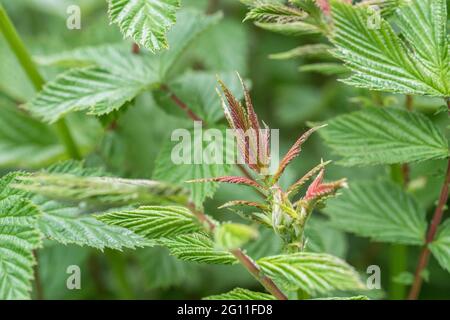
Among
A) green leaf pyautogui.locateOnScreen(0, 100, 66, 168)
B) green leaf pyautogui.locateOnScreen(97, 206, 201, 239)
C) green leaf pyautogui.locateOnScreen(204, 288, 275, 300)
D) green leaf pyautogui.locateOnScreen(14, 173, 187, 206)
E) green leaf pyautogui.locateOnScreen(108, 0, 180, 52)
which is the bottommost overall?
green leaf pyautogui.locateOnScreen(204, 288, 275, 300)

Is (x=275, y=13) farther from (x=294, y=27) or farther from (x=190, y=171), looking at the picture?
(x=190, y=171)

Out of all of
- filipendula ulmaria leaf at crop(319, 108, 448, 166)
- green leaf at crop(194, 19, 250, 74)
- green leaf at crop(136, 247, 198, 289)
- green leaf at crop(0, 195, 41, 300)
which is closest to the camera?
green leaf at crop(0, 195, 41, 300)

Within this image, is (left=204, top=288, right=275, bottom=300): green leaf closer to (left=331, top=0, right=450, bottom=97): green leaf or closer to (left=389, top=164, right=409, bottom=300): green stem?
(left=331, top=0, right=450, bottom=97): green leaf

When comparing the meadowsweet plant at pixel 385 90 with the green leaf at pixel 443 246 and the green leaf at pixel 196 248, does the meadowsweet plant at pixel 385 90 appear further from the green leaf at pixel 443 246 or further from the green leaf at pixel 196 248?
the green leaf at pixel 196 248

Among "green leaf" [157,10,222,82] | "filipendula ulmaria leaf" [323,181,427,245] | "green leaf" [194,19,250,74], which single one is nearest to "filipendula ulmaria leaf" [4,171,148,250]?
"green leaf" [157,10,222,82]

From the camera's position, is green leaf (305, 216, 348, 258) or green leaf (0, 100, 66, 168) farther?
green leaf (0, 100, 66, 168)

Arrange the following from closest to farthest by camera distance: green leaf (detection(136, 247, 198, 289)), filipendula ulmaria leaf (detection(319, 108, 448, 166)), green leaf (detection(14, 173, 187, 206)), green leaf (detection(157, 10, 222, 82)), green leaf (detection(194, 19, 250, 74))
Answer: green leaf (detection(14, 173, 187, 206)) → filipendula ulmaria leaf (detection(319, 108, 448, 166)) → green leaf (detection(157, 10, 222, 82)) → green leaf (detection(136, 247, 198, 289)) → green leaf (detection(194, 19, 250, 74))
